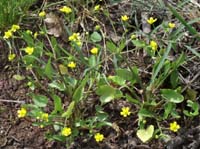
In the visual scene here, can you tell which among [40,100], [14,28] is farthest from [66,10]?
[40,100]

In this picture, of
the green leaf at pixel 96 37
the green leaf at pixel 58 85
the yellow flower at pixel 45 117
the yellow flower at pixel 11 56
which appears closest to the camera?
the yellow flower at pixel 45 117

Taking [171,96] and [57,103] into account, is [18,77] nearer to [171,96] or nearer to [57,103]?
[57,103]

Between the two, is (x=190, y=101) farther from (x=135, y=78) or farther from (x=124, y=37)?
(x=124, y=37)

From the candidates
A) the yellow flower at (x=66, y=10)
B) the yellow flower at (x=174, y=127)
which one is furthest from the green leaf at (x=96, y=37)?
the yellow flower at (x=174, y=127)

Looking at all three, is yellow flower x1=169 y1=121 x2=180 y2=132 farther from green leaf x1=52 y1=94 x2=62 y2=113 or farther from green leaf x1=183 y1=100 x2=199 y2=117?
green leaf x1=52 y1=94 x2=62 y2=113

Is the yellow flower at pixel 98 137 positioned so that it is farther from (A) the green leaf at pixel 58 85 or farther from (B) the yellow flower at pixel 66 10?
(B) the yellow flower at pixel 66 10

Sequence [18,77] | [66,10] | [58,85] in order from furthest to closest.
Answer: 1. [66,10]
2. [18,77]
3. [58,85]
